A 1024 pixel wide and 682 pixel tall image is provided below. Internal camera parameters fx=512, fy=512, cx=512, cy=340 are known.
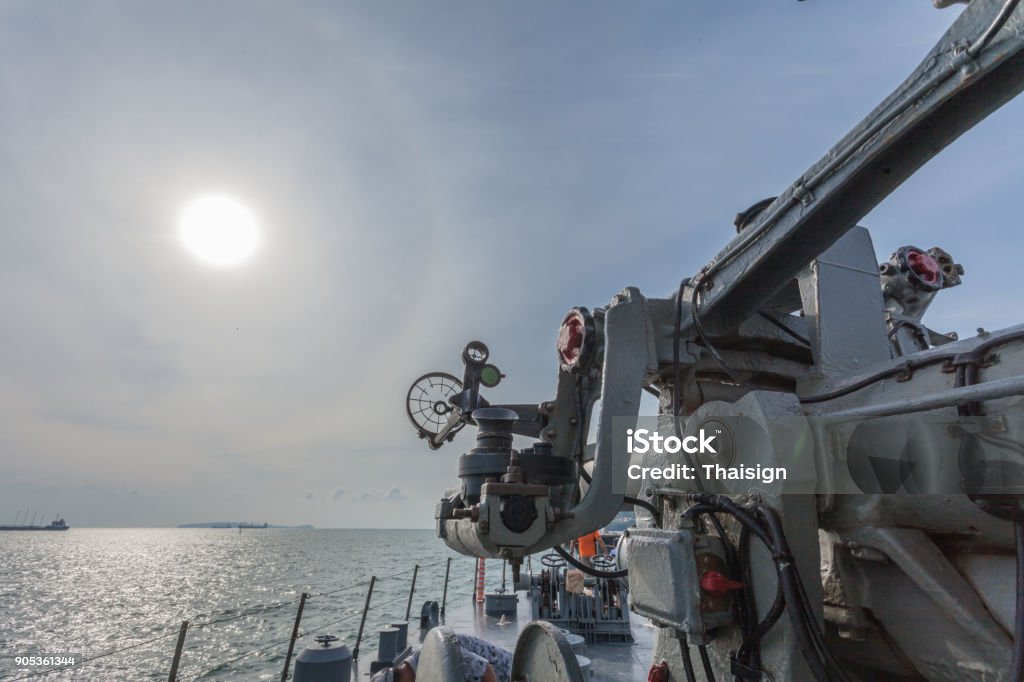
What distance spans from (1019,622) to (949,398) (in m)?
0.75

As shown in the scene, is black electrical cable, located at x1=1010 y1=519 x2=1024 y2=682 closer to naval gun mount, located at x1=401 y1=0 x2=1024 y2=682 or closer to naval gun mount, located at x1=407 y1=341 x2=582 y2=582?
naval gun mount, located at x1=401 y1=0 x2=1024 y2=682

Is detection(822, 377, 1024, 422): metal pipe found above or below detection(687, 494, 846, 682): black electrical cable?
above

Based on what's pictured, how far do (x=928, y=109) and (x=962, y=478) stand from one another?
5.06ft

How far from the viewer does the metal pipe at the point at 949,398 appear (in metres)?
1.69

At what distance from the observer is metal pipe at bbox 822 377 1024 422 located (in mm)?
1688

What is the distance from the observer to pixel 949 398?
190 cm

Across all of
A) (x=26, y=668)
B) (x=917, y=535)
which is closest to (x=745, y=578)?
(x=917, y=535)

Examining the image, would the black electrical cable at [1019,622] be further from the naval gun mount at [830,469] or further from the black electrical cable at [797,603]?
the black electrical cable at [797,603]

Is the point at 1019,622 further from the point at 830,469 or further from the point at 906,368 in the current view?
the point at 906,368

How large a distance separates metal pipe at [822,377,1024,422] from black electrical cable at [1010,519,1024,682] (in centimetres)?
44

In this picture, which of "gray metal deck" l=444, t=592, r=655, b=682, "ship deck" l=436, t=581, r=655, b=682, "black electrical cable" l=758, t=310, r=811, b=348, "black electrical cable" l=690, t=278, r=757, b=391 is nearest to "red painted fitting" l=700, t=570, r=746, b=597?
"black electrical cable" l=690, t=278, r=757, b=391

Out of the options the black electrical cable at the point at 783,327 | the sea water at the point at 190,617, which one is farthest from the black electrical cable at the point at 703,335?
the sea water at the point at 190,617

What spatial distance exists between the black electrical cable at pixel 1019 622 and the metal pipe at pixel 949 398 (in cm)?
44

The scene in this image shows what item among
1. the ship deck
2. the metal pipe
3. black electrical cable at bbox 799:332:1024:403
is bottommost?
the ship deck
